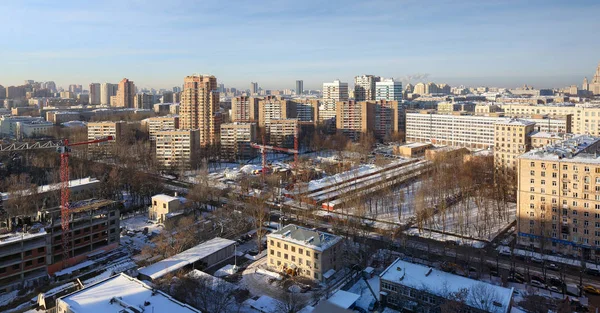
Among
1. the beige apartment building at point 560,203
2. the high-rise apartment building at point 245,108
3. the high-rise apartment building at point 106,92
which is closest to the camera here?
the beige apartment building at point 560,203

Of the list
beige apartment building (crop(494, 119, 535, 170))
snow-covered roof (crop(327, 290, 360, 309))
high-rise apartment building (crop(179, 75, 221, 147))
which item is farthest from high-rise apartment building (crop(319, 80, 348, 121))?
snow-covered roof (crop(327, 290, 360, 309))

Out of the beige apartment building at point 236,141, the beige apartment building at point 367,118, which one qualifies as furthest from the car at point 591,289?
the beige apartment building at point 367,118

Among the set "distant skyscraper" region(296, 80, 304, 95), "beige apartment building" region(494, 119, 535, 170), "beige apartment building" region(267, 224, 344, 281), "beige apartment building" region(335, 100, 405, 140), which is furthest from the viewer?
"distant skyscraper" region(296, 80, 304, 95)

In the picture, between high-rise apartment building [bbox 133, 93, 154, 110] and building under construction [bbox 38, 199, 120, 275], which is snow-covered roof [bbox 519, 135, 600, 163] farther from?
high-rise apartment building [bbox 133, 93, 154, 110]

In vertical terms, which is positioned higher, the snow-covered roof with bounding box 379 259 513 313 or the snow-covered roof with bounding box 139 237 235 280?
the snow-covered roof with bounding box 379 259 513 313

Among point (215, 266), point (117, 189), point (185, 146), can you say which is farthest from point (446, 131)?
point (215, 266)

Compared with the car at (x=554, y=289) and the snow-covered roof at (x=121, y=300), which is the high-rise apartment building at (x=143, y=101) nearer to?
the snow-covered roof at (x=121, y=300)

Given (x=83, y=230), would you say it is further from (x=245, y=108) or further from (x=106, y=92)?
(x=106, y=92)
